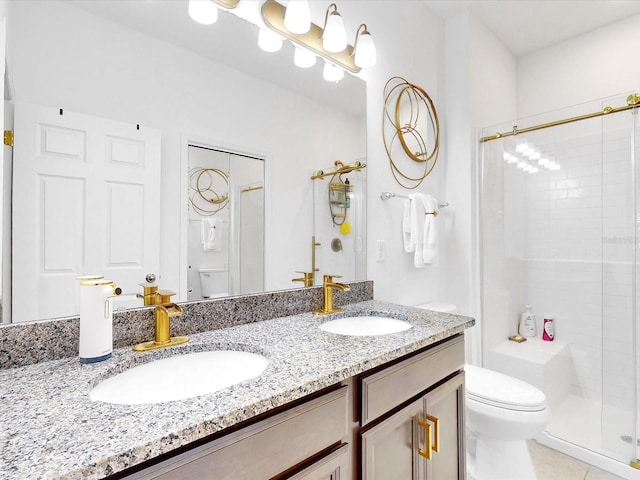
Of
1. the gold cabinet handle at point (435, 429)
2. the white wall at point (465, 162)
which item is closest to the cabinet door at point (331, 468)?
the gold cabinet handle at point (435, 429)

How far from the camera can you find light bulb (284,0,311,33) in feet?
4.18

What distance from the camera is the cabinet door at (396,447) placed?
0.91 meters

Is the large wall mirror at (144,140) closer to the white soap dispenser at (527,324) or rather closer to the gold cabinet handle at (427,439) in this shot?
the gold cabinet handle at (427,439)

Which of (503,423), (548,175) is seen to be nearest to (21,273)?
(503,423)

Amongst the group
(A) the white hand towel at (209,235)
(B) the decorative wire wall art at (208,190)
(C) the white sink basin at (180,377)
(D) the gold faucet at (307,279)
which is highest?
(B) the decorative wire wall art at (208,190)

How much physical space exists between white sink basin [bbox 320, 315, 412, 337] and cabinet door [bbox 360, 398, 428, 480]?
316 mm

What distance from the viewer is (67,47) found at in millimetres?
925

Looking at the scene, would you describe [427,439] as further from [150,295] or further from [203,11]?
[203,11]

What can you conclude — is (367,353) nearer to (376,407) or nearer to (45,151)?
(376,407)

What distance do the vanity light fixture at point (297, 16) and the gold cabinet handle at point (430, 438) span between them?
1.46 metres

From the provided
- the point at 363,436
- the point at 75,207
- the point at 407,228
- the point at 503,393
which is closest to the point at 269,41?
the point at 75,207

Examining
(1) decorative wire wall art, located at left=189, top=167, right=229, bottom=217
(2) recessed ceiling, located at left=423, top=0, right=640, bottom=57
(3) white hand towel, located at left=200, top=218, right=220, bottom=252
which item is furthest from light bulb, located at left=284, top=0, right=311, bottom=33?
(2) recessed ceiling, located at left=423, top=0, right=640, bottom=57

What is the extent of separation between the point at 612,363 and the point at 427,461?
1.47m

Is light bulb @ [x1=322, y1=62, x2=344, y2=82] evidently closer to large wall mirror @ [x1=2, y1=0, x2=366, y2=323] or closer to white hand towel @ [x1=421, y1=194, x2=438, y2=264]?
large wall mirror @ [x1=2, y1=0, x2=366, y2=323]
